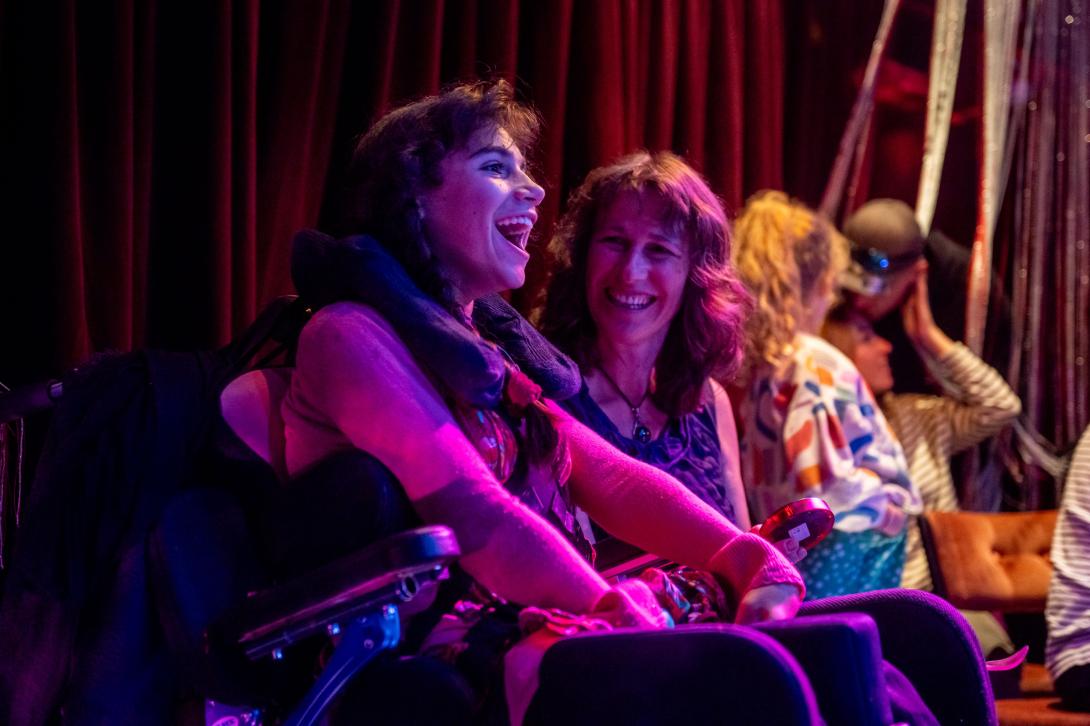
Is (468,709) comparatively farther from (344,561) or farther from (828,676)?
(828,676)

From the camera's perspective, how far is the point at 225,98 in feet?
7.15

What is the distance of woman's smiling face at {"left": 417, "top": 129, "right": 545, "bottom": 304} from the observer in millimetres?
1650

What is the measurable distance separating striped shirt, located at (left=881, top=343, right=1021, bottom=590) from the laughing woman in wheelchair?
2.01 meters

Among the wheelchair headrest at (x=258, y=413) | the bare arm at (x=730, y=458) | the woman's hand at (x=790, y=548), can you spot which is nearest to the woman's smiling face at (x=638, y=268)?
the bare arm at (x=730, y=458)

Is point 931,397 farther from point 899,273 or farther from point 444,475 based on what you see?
point 444,475

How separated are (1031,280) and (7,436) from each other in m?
2.97

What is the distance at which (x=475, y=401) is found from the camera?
1.46m

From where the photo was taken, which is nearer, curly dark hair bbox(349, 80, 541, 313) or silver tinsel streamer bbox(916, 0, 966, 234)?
curly dark hair bbox(349, 80, 541, 313)

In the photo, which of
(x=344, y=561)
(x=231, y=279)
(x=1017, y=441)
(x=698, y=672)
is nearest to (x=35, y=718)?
(x=344, y=561)

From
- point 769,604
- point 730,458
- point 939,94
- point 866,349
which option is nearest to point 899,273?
point 866,349

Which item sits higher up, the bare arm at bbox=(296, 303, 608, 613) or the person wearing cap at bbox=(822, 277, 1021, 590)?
the bare arm at bbox=(296, 303, 608, 613)

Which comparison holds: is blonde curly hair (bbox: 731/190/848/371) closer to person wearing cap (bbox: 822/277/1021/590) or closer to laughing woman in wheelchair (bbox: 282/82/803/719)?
person wearing cap (bbox: 822/277/1021/590)

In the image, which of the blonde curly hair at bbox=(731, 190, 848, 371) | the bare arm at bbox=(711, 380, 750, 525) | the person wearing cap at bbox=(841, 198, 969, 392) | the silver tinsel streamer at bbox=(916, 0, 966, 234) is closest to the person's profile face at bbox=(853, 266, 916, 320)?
the person wearing cap at bbox=(841, 198, 969, 392)

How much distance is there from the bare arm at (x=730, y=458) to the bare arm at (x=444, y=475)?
1.03m
